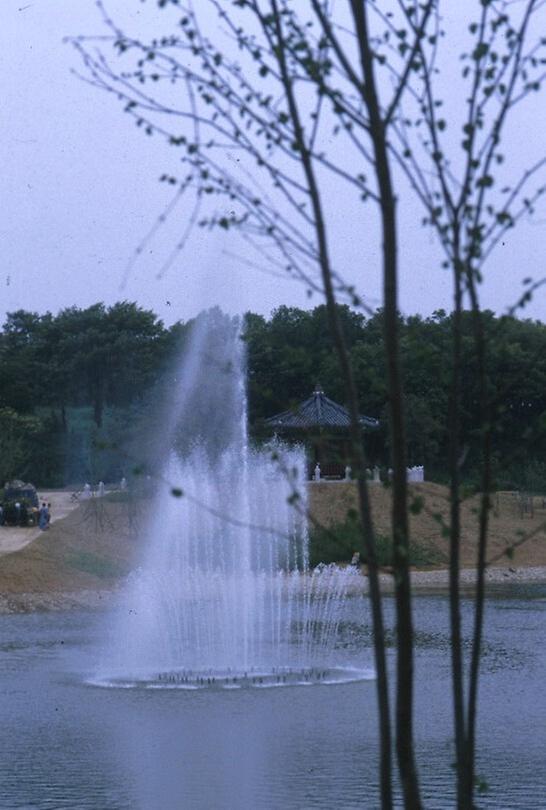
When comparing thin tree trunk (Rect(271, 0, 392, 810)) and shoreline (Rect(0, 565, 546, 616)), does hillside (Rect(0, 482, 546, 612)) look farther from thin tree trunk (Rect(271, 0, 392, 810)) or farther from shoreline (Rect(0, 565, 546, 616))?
thin tree trunk (Rect(271, 0, 392, 810))

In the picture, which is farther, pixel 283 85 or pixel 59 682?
pixel 59 682

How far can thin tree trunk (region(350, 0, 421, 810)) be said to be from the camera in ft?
12.6

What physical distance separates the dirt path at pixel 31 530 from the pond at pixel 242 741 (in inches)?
505

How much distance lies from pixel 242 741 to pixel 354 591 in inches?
702

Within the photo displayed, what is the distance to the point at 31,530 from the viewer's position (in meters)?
36.3

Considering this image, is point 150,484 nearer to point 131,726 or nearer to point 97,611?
point 97,611

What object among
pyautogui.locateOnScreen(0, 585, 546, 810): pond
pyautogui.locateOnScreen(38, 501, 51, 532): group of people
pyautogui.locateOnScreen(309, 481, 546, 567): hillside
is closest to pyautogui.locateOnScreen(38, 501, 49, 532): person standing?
pyautogui.locateOnScreen(38, 501, 51, 532): group of people

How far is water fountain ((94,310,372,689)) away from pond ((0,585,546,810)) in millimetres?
923

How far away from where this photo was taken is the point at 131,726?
1509cm

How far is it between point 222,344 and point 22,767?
26.1m

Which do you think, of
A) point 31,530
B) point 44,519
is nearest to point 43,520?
point 44,519

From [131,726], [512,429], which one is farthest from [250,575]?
[131,726]

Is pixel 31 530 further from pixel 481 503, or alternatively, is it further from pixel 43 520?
pixel 481 503

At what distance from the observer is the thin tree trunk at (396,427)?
3.84 meters
